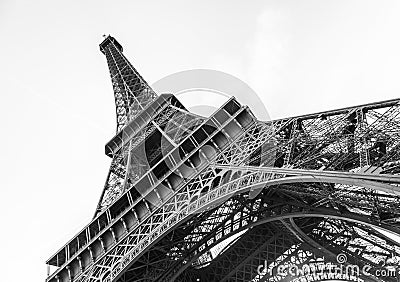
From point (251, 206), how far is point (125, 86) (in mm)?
16828

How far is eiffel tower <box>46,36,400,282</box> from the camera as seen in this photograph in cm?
1403

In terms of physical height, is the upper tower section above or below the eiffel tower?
above

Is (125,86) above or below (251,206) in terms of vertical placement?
above

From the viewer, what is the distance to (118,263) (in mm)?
18203

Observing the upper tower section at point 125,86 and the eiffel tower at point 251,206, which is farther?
the upper tower section at point 125,86

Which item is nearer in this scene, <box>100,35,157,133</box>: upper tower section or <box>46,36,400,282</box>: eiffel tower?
<box>46,36,400,282</box>: eiffel tower

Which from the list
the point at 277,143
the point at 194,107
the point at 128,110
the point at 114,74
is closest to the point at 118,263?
the point at 277,143

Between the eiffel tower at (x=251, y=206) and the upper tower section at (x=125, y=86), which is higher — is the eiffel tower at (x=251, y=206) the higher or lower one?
the lower one

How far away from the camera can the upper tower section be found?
3109 centimetres

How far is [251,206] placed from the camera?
60.8 ft

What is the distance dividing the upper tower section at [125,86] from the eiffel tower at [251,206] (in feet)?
20.9

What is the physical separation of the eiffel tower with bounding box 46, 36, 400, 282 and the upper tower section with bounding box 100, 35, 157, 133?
251 inches

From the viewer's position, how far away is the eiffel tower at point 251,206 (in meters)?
14.0

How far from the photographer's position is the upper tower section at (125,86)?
31.1 metres
